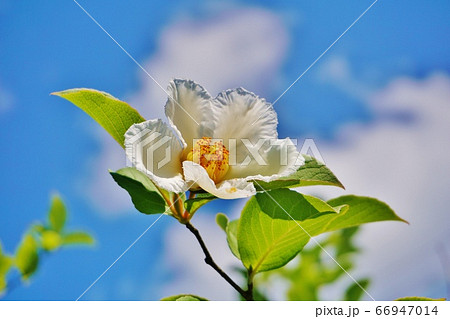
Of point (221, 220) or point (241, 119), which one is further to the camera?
point (221, 220)

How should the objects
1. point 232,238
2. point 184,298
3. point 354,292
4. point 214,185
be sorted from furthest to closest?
1. point 354,292
2. point 232,238
3. point 184,298
4. point 214,185

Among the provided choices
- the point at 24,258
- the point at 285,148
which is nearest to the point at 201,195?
the point at 285,148

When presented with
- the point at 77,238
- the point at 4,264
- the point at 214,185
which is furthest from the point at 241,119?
the point at 4,264

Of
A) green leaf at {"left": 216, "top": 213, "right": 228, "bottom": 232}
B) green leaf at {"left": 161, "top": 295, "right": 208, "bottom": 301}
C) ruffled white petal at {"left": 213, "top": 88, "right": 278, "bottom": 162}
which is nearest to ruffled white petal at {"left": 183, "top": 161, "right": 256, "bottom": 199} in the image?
ruffled white petal at {"left": 213, "top": 88, "right": 278, "bottom": 162}

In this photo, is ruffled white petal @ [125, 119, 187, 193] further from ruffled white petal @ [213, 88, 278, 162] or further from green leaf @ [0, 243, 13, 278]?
green leaf @ [0, 243, 13, 278]

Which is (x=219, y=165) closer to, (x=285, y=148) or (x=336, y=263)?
(x=285, y=148)

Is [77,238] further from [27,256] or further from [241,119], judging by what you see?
[241,119]
